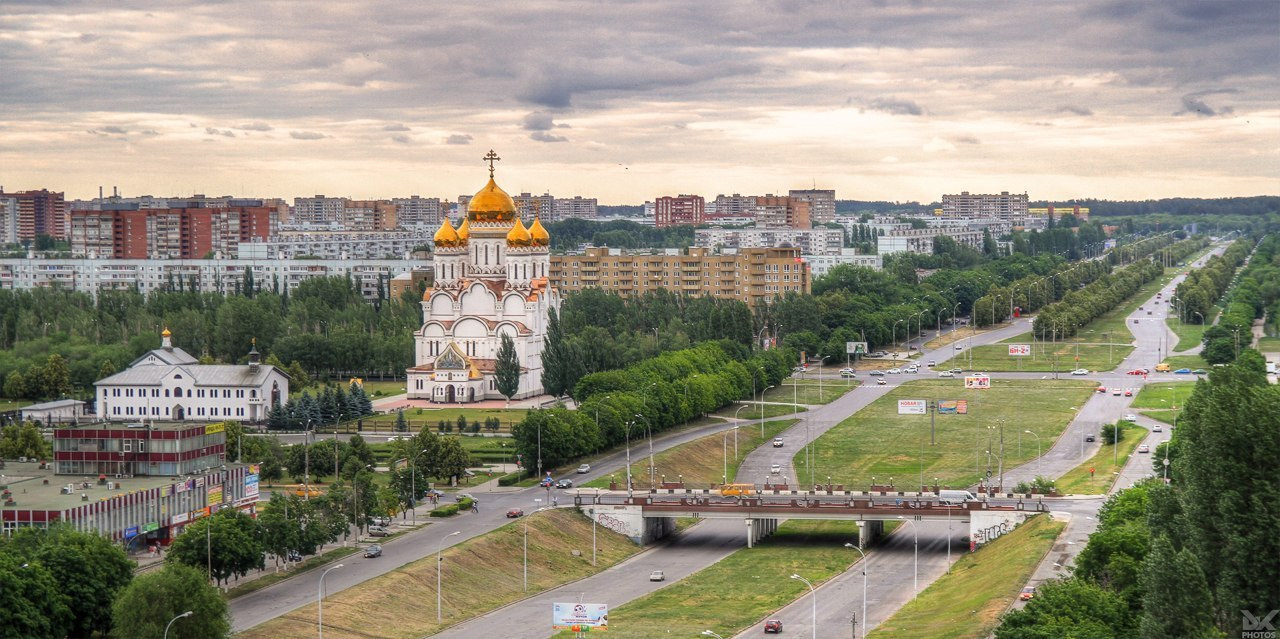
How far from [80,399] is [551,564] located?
57.5 metres

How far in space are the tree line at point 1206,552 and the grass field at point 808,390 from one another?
68550mm

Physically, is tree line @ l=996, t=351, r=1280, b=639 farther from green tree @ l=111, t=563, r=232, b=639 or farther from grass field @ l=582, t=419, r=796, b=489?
grass field @ l=582, t=419, r=796, b=489

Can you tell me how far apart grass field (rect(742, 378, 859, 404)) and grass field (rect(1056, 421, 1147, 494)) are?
25031 millimetres

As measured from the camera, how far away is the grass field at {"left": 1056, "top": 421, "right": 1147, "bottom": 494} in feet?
283

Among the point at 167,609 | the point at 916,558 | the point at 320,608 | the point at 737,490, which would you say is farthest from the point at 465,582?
the point at 916,558

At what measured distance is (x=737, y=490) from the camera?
3297 inches

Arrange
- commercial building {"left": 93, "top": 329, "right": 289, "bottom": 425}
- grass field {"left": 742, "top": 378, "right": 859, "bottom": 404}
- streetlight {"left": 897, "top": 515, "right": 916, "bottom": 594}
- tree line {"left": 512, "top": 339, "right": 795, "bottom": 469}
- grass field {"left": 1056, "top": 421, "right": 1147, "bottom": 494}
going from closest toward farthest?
streetlight {"left": 897, "top": 515, "right": 916, "bottom": 594}, grass field {"left": 1056, "top": 421, "right": 1147, "bottom": 494}, tree line {"left": 512, "top": 339, "right": 795, "bottom": 469}, commercial building {"left": 93, "top": 329, "right": 289, "bottom": 425}, grass field {"left": 742, "top": 378, "right": 859, "bottom": 404}

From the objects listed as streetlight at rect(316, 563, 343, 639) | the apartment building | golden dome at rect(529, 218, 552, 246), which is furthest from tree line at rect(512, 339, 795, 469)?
the apartment building

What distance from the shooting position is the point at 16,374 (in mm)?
120812

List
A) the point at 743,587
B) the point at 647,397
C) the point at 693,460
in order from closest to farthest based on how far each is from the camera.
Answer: the point at 743,587
the point at 693,460
the point at 647,397

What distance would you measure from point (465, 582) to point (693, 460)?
31.9 meters

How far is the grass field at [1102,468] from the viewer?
86.2 metres

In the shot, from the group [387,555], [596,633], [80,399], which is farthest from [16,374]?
[596,633]

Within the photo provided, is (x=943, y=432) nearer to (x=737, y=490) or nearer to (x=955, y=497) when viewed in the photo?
(x=955, y=497)
